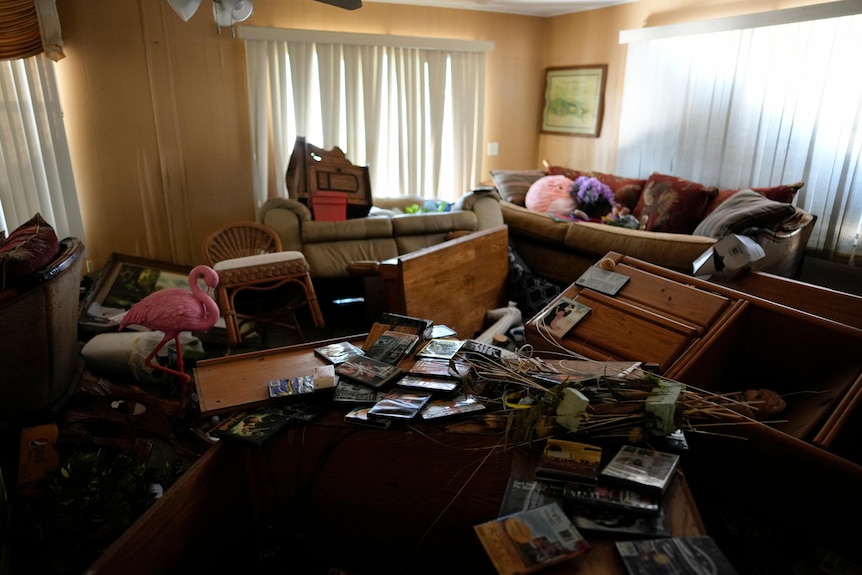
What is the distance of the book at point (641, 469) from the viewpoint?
1200 millimetres

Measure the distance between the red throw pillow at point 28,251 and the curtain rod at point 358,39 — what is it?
2296 millimetres

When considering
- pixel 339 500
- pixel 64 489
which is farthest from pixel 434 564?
pixel 64 489

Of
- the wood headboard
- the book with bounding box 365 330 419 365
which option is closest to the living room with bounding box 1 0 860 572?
the wood headboard

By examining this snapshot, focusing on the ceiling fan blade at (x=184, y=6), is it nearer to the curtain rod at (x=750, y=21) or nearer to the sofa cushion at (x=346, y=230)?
the sofa cushion at (x=346, y=230)

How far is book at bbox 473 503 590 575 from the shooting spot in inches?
40.9

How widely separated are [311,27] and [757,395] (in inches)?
168

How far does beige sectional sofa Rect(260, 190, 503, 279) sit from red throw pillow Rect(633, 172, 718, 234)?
3.79 feet

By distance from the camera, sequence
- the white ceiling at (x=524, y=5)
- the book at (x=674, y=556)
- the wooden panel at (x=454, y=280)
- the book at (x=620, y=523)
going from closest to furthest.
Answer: the book at (x=674, y=556)
the book at (x=620, y=523)
the wooden panel at (x=454, y=280)
the white ceiling at (x=524, y=5)

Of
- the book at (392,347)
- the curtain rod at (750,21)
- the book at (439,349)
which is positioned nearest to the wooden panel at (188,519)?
the book at (392,347)

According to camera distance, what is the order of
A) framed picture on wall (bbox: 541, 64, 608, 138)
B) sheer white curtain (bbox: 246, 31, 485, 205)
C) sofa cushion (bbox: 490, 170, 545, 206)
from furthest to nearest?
framed picture on wall (bbox: 541, 64, 608, 138) → sofa cushion (bbox: 490, 170, 545, 206) → sheer white curtain (bbox: 246, 31, 485, 205)

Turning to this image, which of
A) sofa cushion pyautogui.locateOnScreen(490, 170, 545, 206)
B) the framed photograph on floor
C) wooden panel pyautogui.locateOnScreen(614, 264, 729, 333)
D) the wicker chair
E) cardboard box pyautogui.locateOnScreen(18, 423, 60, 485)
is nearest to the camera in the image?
wooden panel pyautogui.locateOnScreen(614, 264, 729, 333)

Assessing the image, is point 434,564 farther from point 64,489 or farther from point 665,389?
point 64,489

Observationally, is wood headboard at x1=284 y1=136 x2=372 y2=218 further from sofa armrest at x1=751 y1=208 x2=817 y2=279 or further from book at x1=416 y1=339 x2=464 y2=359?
Answer: sofa armrest at x1=751 y1=208 x2=817 y2=279

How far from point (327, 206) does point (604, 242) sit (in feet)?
6.49
